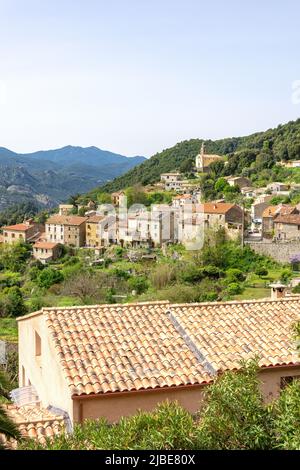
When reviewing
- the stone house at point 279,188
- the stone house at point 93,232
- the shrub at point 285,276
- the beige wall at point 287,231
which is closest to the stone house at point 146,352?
the shrub at point 285,276

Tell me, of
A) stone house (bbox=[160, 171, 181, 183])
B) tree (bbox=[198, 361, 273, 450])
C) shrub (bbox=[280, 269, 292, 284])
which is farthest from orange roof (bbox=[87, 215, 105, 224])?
tree (bbox=[198, 361, 273, 450])

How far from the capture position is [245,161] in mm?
87625

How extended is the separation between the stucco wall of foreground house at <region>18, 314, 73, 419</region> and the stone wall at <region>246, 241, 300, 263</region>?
40181 millimetres

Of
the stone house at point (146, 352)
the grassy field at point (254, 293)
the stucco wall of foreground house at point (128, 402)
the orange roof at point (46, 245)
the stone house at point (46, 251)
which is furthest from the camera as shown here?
the orange roof at point (46, 245)

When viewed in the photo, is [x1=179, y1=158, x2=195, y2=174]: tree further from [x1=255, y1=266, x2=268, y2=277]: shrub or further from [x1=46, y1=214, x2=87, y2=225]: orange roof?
[x1=255, y1=266, x2=268, y2=277]: shrub

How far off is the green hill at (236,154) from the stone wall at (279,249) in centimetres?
3344

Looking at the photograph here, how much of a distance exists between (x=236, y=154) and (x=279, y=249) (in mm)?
44825

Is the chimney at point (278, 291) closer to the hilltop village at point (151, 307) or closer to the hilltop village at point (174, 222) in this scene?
the hilltop village at point (151, 307)

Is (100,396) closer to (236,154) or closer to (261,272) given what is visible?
(261,272)

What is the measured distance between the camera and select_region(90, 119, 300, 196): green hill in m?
84.0

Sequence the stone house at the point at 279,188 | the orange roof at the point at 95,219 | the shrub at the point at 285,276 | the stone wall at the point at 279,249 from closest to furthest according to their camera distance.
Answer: the shrub at the point at 285,276 < the stone wall at the point at 279,249 < the orange roof at the point at 95,219 < the stone house at the point at 279,188

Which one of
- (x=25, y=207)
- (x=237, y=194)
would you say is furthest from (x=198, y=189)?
(x=25, y=207)

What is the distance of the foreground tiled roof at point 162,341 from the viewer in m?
7.09

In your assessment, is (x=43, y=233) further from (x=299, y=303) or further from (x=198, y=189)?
(x=299, y=303)
